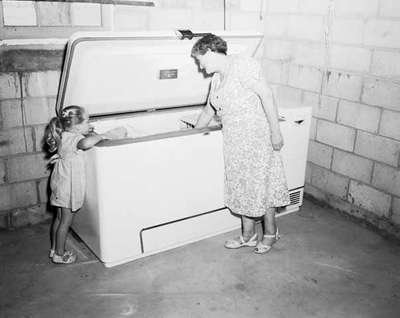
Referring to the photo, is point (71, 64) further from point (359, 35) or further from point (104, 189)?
point (359, 35)

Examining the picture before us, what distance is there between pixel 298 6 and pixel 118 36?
5.17 feet

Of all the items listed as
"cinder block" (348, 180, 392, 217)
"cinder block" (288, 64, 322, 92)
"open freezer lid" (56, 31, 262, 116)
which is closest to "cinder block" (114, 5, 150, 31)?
"open freezer lid" (56, 31, 262, 116)

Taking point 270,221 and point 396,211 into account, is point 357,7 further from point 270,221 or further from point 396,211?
point 270,221

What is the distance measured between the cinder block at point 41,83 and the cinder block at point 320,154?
1887mm

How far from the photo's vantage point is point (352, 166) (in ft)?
9.51

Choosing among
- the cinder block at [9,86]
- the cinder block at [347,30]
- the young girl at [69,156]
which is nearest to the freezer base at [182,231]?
the young girl at [69,156]

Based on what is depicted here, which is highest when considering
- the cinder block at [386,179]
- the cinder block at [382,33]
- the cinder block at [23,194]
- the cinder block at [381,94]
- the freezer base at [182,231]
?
the cinder block at [382,33]

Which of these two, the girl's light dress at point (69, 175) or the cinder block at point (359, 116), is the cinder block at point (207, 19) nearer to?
the cinder block at point (359, 116)

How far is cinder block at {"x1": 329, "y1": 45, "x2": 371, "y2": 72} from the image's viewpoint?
8.90 feet

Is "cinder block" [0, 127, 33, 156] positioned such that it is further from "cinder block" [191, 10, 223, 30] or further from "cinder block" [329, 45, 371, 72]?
"cinder block" [329, 45, 371, 72]

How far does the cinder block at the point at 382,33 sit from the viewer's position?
251 cm

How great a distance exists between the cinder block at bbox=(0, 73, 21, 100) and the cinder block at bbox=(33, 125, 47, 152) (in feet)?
0.78

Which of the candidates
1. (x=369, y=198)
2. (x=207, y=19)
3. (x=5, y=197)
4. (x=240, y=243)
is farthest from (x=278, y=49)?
(x=5, y=197)

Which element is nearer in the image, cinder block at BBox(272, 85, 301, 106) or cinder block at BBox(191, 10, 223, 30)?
cinder block at BBox(191, 10, 223, 30)
